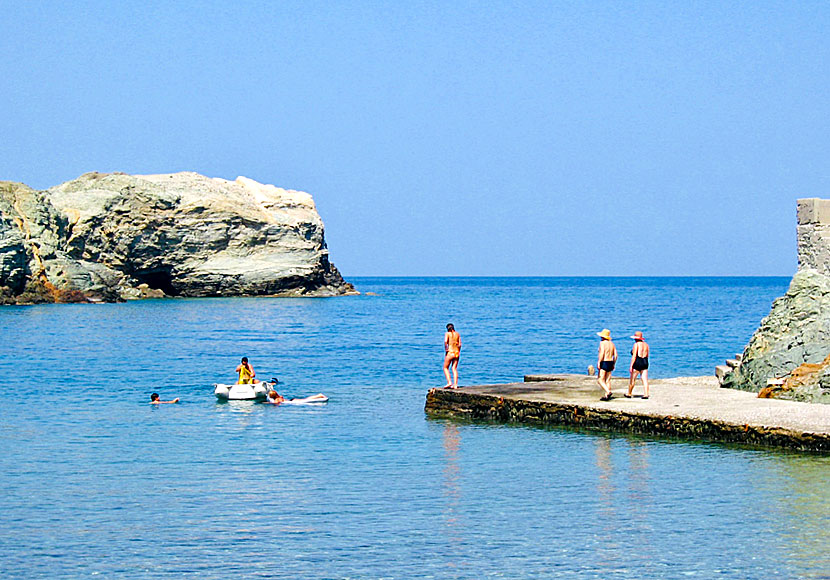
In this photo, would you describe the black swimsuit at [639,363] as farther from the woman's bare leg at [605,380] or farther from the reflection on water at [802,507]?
the reflection on water at [802,507]

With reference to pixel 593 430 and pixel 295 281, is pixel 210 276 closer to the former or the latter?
pixel 295 281

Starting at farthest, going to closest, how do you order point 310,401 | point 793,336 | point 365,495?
point 310,401 → point 793,336 → point 365,495

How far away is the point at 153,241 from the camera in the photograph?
103125 millimetres

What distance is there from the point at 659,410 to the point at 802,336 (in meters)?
4.79

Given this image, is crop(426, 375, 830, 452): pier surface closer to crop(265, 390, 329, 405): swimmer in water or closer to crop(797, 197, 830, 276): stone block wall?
crop(797, 197, 830, 276): stone block wall

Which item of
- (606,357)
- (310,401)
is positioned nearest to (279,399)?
(310,401)

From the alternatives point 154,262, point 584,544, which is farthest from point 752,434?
point 154,262

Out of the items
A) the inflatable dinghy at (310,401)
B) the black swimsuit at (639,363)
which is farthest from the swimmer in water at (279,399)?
the black swimsuit at (639,363)

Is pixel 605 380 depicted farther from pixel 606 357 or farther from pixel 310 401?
pixel 310 401

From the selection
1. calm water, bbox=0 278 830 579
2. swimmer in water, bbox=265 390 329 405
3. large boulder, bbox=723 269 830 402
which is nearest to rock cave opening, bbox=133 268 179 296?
calm water, bbox=0 278 830 579

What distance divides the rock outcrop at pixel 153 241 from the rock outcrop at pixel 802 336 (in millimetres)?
75479

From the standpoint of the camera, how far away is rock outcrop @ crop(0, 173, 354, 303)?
9394 centimetres

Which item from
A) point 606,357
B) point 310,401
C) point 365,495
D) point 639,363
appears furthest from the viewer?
point 310,401

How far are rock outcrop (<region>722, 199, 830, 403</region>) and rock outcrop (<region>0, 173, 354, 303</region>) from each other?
248 feet
